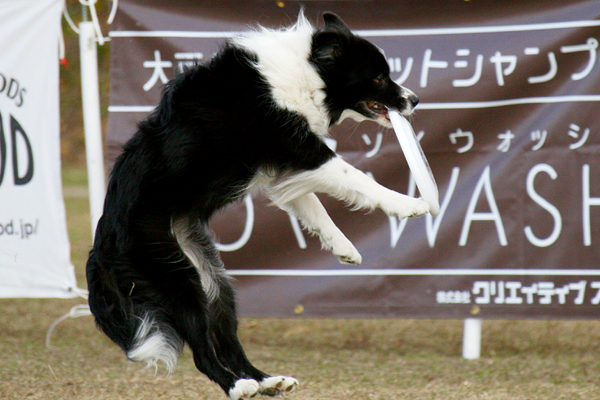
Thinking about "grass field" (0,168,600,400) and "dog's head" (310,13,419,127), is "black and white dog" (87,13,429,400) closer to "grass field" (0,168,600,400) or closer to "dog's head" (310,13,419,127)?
"dog's head" (310,13,419,127)

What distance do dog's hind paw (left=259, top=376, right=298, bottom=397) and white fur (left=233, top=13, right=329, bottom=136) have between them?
0.97m

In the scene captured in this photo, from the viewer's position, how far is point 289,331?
4.89 metres

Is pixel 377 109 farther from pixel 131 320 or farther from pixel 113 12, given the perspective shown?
pixel 113 12

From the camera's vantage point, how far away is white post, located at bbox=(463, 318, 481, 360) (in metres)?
4.23

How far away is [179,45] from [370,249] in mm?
1599

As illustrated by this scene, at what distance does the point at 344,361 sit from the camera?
416 centimetres

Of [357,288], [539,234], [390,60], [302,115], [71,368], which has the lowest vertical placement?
[71,368]

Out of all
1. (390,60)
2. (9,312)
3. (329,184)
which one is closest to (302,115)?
(329,184)

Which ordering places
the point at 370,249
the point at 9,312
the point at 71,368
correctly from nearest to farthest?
the point at 71,368
the point at 370,249
the point at 9,312

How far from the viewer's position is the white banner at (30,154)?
13.6ft

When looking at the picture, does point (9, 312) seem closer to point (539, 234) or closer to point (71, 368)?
point (71, 368)

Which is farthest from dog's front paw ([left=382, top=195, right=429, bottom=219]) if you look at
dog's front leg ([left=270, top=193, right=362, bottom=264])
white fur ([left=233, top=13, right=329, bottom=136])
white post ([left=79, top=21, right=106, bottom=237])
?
white post ([left=79, top=21, right=106, bottom=237])

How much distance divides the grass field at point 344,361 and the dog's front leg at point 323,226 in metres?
0.81

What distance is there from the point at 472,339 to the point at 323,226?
1662mm
